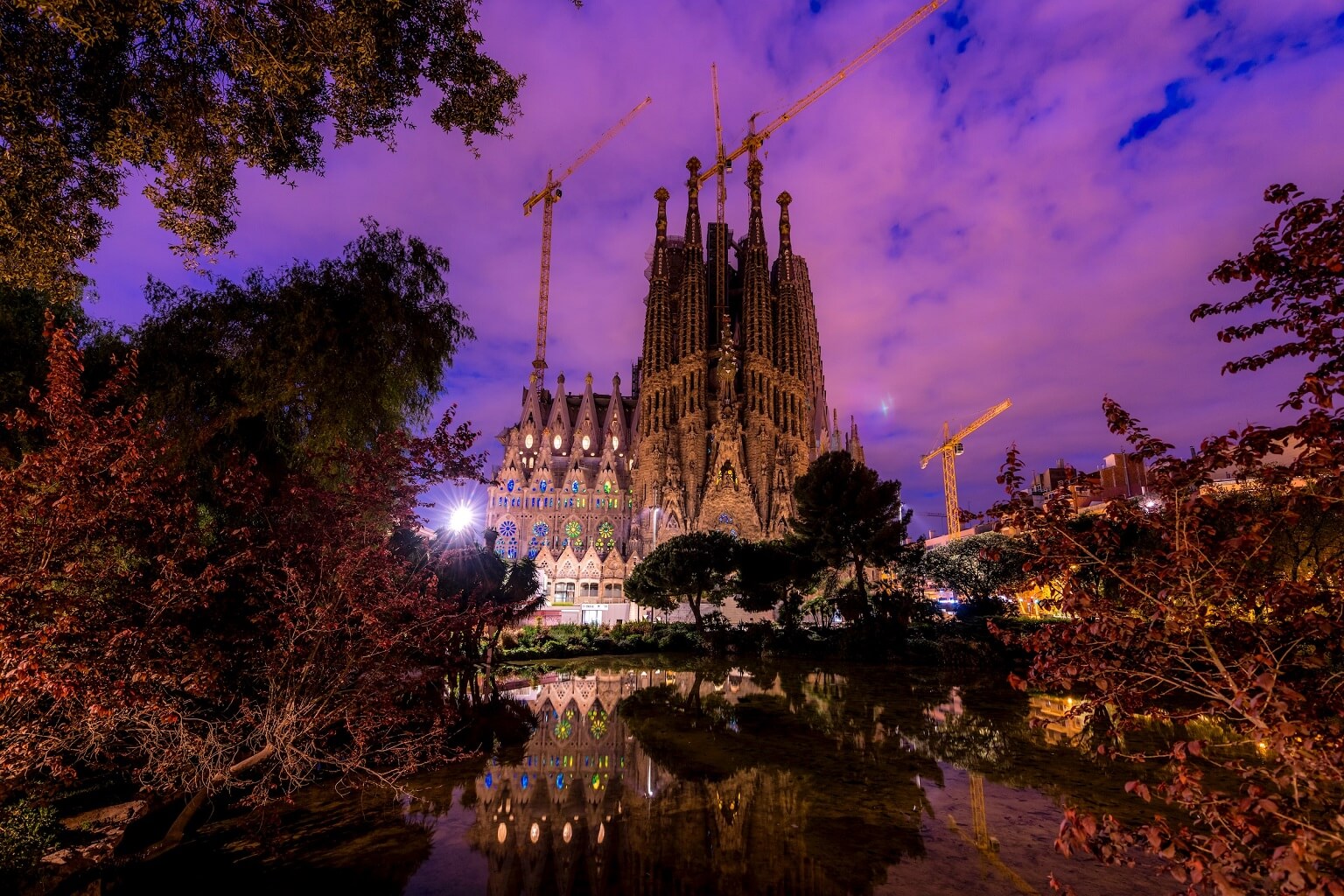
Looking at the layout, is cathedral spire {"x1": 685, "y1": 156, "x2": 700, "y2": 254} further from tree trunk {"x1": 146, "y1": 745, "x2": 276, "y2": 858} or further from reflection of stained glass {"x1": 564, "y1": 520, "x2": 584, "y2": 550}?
tree trunk {"x1": 146, "y1": 745, "x2": 276, "y2": 858}

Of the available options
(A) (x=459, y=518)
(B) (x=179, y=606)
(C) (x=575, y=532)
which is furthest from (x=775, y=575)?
(C) (x=575, y=532)

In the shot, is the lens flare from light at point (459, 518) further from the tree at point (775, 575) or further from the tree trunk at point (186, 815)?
the tree at point (775, 575)

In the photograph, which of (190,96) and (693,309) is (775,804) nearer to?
(190,96)

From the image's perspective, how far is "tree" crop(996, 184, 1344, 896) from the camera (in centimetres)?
272

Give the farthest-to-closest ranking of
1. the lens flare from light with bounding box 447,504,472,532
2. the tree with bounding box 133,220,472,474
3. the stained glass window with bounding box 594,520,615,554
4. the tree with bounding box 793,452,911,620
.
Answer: the stained glass window with bounding box 594,520,615,554
the tree with bounding box 793,452,911,620
the lens flare from light with bounding box 447,504,472,532
the tree with bounding box 133,220,472,474

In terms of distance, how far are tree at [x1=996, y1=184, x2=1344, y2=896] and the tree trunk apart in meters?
7.82

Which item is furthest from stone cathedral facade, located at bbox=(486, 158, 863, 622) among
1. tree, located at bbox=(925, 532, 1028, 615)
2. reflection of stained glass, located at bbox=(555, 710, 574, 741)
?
reflection of stained glass, located at bbox=(555, 710, 574, 741)

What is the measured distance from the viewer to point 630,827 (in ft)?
25.4

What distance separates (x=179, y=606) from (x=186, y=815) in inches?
121

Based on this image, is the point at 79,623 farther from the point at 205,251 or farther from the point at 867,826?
the point at 867,826

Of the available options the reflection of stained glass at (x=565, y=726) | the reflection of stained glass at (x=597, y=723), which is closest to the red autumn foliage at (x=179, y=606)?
the reflection of stained glass at (x=565, y=726)

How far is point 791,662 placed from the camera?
2530 centimetres

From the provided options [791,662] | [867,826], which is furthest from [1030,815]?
[791,662]

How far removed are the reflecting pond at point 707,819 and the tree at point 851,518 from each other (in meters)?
15.5
